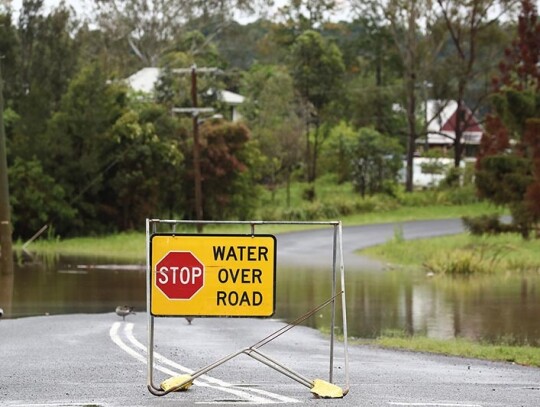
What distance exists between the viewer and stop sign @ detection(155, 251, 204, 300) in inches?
427

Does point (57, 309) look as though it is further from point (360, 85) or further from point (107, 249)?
point (360, 85)

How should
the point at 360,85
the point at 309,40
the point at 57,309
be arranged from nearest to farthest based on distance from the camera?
the point at 57,309
the point at 309,40
the point at 360,85

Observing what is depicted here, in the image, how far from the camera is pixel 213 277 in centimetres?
1090

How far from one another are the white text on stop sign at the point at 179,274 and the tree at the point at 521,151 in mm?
24886

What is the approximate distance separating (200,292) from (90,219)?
1681 inches

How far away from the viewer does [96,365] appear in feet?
46.1

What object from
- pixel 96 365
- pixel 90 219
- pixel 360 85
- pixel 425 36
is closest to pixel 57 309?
pixel 96 365

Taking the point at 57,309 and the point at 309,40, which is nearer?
the point at 57,309

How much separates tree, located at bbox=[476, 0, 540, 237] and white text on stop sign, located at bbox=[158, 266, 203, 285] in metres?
24.9

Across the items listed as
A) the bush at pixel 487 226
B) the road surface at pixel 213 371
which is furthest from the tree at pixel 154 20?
the road surface at pixel 213 371

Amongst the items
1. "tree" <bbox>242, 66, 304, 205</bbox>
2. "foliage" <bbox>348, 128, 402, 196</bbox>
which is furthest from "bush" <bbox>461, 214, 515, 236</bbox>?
"foliage" <bbox>348, 128, 402, 196</bbox>

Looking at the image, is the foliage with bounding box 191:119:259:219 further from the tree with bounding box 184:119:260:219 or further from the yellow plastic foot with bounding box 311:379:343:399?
the yellow plastic foot with bounding box 311:379:343:399

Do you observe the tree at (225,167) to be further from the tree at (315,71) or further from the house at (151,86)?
the tree at (315,71)

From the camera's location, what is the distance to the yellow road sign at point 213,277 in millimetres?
10867
